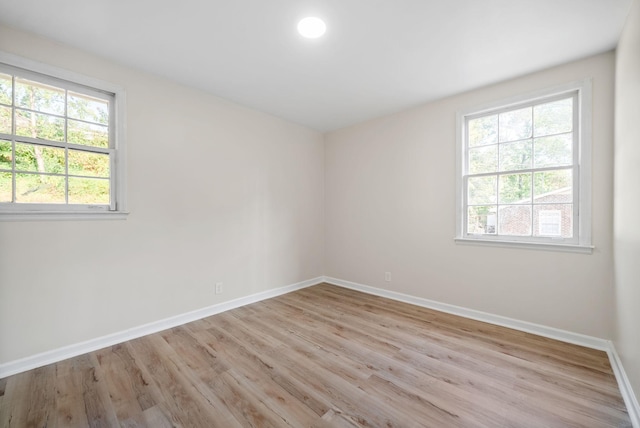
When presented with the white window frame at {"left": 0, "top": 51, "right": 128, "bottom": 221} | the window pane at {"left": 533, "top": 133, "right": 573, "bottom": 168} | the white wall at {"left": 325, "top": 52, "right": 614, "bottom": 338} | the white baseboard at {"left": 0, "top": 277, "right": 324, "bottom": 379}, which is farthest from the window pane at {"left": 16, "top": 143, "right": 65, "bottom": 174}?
the window pane at {"left": 533, "top": 133, "right": 573, "bottom": 168}

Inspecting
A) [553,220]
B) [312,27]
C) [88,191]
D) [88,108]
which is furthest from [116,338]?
[553,220]

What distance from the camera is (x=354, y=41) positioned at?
2.19 m

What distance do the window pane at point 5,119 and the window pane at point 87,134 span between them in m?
0.34

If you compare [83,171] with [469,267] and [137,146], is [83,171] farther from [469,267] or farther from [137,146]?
[469,267]

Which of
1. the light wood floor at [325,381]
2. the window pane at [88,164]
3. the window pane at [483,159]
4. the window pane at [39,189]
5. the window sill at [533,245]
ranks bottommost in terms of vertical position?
the light wood floor at [325,381]

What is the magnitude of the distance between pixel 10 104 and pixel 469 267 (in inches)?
177

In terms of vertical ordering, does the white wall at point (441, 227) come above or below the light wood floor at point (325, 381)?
above

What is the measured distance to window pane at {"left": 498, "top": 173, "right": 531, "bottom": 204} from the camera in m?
2.78

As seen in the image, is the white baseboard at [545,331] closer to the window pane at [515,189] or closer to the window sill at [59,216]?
the window pane at [515,189]

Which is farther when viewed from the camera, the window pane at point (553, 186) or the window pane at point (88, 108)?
the window pane at point (553, 186)

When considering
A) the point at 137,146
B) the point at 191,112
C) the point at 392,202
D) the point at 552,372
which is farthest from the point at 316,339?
the point at 191,112

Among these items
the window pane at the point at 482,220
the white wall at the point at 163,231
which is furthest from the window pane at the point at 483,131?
the white wall at the point at 163,231

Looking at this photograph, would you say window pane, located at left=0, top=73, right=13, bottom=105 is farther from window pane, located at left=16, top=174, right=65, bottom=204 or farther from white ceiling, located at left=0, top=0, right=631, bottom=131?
window pane, located at left=16, top=174, right=65, bottom=204

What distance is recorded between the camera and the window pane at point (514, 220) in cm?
278
